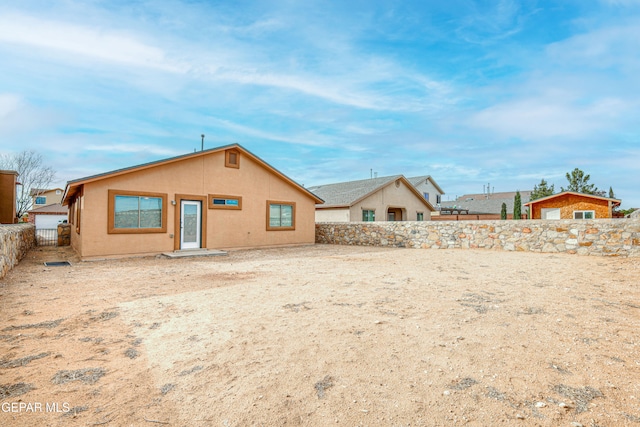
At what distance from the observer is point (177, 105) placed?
15.9 meters

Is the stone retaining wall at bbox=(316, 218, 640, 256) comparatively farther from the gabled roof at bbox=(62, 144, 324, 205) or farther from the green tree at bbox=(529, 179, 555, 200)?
the green tree at bbox=(529, 179, 555, 200)

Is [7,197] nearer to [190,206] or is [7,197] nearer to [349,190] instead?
[190,206]

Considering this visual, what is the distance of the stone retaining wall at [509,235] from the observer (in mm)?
9320

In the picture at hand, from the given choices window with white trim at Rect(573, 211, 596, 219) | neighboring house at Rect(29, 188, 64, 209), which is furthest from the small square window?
neighboring house at Rect(29, 188, 64, 209)

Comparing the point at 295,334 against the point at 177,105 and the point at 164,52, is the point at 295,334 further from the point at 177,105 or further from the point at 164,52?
the point at 177,105

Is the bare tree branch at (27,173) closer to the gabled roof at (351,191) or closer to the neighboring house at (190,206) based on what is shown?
the neighboring house at (190,206)

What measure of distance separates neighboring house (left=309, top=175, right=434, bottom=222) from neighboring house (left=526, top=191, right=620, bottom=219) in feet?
27.3

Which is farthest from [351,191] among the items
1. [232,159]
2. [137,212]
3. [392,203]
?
[137,212]

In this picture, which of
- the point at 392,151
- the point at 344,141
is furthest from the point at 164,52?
the point at 392,151

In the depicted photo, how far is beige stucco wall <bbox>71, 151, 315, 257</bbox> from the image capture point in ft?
33.7

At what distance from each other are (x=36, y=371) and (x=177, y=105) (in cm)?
1575

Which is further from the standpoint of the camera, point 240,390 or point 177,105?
point 177,105

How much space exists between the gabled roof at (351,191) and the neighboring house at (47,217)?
29.4m

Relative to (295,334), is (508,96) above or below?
above
